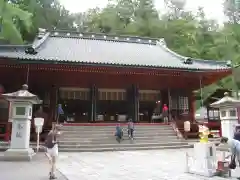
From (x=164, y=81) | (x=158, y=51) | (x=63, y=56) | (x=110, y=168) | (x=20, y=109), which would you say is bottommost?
(x=110, y=168)

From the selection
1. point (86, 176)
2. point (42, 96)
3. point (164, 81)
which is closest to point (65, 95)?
point (42, 96)

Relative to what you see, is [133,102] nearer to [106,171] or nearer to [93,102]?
[93,102]

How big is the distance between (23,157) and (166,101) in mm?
12221

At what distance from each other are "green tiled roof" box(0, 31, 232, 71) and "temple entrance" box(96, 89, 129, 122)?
2.57m

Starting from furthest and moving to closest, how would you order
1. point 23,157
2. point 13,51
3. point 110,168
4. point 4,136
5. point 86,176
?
1. point 13,51
2. point 4,136
3. point 23,157
4. point 110,168
5. point 86,176

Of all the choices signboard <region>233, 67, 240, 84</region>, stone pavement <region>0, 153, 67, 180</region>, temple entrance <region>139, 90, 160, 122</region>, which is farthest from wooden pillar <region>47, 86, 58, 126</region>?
signboard <region>233, 67, 240, 84</region>

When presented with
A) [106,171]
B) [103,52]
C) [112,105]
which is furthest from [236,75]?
[106,171]

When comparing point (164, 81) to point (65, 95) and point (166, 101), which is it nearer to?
point (166, 101)

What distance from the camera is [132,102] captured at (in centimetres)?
1861

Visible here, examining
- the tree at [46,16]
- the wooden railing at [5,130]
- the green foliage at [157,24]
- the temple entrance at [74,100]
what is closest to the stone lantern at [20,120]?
the wooden railing at [5,130]

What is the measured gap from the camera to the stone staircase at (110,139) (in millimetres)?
13078

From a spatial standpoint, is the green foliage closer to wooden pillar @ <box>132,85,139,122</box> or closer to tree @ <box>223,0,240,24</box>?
tree @ <box>223,0,240,24</box>

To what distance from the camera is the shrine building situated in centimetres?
1630

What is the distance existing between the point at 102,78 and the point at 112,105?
2.91 meters
